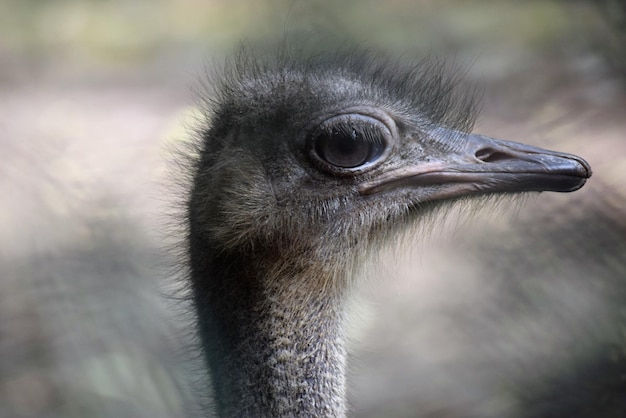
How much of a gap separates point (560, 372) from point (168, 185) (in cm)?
121

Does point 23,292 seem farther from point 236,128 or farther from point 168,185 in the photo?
point 236,128

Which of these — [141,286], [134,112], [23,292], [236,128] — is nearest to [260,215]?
[236,128]

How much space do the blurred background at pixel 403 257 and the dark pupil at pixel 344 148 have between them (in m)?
0.33

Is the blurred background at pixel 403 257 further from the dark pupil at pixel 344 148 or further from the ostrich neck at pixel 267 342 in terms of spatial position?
the dark pupil at pixel 344 148

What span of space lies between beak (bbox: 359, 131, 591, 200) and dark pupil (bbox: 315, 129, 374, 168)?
56 millimetres

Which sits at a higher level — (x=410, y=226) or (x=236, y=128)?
(x=236, y=128)

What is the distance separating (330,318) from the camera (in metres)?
1.83

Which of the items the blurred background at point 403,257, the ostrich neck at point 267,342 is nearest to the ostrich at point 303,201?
the ostrich neck at point 267,342

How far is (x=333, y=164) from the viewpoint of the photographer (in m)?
1.75

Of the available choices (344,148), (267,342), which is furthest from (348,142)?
(267,342)

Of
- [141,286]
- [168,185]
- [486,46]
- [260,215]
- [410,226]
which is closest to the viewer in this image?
[260,215]

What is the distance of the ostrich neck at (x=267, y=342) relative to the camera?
1.70m

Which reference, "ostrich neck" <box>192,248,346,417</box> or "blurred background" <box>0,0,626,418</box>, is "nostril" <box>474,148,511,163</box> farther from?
"ostrich neck" <box>192,248,346,417</box>

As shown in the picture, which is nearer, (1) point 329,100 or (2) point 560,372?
(1) point 329,100
